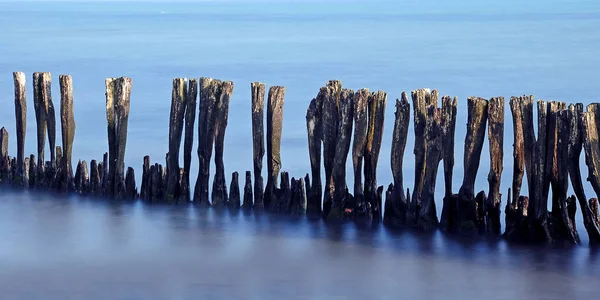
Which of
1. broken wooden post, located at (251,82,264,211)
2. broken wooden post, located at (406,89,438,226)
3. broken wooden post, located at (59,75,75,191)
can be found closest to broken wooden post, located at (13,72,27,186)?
broken wooden post, located at (59,75,75,191)

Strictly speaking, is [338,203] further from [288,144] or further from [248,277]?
[288,144]

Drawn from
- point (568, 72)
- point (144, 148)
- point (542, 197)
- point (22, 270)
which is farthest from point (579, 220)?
point (568, 72)

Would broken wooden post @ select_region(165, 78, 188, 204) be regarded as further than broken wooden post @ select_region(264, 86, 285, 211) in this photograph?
Yes

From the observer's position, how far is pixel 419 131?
9.77 meters

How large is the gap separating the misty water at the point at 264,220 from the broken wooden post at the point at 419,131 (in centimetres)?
37

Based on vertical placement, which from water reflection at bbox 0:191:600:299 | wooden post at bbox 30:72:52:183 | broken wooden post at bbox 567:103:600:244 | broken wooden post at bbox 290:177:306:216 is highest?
wooden post at bbox 30:72:52:183

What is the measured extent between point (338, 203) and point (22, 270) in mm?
2935

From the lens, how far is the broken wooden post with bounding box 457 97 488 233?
31.2 feet

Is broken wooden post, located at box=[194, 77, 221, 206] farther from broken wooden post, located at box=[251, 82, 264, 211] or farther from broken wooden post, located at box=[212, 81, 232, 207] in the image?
broken wooden post, located at box=[251, 82, 264, 211]

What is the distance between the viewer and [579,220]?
37.3 ft

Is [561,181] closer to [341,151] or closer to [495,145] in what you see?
[495,145]

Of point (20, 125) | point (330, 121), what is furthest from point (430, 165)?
point (20, 125)

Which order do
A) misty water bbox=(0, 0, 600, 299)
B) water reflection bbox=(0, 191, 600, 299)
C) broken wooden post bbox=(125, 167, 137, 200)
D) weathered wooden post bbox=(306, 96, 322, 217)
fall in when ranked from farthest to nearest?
1. broken wooden post bbox=(125, 167, 137, 200)
2. weathered wooden post bbox=(306, 96, 322, 217)
3. misty water bbox=(0, 0, 600, 299)
4. water reflection bbox=(0, 191, 600, 299)

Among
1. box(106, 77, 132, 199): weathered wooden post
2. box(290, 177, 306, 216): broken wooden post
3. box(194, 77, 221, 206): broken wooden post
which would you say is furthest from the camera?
box(106, 77, 132, 199): weathered wooden post
